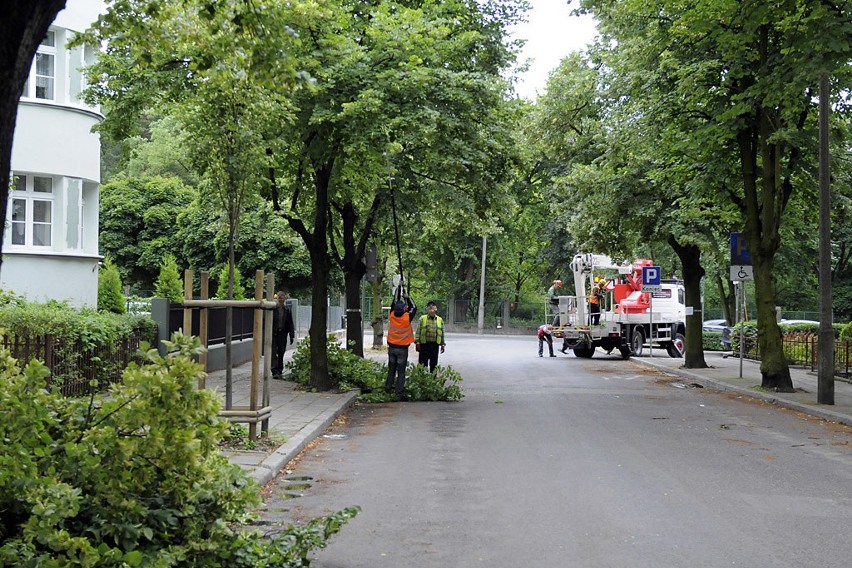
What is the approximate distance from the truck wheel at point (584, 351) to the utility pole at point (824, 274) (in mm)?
18592

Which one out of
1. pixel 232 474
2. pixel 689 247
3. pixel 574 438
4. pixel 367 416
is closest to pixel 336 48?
pixel 367 416

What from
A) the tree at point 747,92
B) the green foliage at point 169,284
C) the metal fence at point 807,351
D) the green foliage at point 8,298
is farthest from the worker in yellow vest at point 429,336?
the green foliage at point 169,284

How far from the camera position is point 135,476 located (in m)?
5.40

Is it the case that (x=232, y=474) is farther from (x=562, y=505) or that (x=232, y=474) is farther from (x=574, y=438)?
(x=574, y=438)

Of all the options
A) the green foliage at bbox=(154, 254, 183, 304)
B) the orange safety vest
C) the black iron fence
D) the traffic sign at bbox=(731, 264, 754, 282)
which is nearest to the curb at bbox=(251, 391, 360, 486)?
the orange safety vest

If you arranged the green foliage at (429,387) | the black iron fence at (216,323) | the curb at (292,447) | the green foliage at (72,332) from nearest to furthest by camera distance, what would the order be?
the curb at (292,447) → the green foliage at (72,332) → the green foliage at (429,387) → the black iron fence at (216,323)

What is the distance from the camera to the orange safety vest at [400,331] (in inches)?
710

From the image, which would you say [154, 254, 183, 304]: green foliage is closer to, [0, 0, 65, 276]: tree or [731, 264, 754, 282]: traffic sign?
[731, 264, 754, 282]: traffic sign

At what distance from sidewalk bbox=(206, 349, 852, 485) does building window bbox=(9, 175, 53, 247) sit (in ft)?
16.7

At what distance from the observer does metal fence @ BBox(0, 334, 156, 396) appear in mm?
13133

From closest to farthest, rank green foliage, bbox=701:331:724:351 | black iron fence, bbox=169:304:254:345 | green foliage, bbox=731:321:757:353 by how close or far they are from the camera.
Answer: black iron fence, bbox=169:304:254:345 → green foliage, bbox=731:321:757:353 → green foliage, bbox=701:331:724:351

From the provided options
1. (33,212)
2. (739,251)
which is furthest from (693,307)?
(33,212)

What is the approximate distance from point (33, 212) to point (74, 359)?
9.98m

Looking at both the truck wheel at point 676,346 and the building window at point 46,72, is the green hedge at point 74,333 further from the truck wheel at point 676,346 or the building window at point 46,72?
the truck wheel at point 676,346
